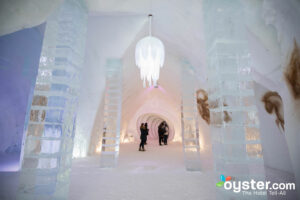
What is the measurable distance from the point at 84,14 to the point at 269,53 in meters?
3.55

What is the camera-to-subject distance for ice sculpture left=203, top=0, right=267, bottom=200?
70.0 inches

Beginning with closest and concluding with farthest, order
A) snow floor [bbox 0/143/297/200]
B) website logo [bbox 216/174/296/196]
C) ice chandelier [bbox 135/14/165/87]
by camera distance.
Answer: website logo [bbox 216/174/296/196] < snow floor [bbox 0/143/297/200] < ice chandelier [bbox 135/14/165/87]

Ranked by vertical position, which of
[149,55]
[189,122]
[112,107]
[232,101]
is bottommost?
[189,122]

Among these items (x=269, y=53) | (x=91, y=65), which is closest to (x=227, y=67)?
(x=269, y=53)

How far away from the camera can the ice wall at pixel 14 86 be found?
12.5 feet

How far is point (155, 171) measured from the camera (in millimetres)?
3625

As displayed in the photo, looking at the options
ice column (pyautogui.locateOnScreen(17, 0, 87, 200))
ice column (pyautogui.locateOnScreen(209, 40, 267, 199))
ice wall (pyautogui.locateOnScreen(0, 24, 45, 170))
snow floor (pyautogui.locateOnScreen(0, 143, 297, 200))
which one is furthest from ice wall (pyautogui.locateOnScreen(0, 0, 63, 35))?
ice wall (pyautogui.locateOnScreen(0, 24, 45, 170))

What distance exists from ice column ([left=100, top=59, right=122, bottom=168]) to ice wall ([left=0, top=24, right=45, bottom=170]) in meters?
2.26

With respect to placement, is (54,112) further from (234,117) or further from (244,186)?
(244,186)

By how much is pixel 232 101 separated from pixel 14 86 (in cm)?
555

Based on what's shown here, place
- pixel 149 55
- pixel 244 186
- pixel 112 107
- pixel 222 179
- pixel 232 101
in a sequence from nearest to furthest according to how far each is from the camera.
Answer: pixel 244 186
pixel 222 179
pixel 232 101
pixel 149 55
pixel 112 107

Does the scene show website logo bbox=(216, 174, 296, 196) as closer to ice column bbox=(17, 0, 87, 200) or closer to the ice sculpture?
the ice sculpture

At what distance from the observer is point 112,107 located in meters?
4.76

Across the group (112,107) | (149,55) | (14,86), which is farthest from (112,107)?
(14,86)
